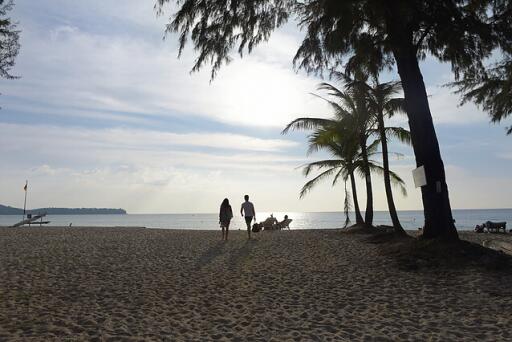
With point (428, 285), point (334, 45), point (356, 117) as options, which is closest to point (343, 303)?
point (428, 285)

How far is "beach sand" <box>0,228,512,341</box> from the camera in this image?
595 cm

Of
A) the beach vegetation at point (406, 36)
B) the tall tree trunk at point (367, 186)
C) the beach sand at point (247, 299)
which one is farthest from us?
the tall tree trunk at point (367, 186)

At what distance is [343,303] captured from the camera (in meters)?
7.51

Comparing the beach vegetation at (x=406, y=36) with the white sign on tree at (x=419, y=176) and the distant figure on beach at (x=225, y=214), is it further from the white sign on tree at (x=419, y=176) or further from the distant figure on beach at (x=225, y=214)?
the distant figure on beach at (x=225, y=214)

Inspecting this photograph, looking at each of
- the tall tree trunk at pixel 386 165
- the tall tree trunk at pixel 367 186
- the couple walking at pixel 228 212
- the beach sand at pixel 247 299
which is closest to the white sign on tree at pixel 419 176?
the beach sand at pixel 247 299

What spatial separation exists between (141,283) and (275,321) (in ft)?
12.3

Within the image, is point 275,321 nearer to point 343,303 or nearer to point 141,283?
point 343,303

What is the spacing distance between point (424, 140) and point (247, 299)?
6.97m

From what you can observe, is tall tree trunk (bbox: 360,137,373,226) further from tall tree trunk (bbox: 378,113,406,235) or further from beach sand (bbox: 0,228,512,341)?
beach sand (bbox: 0,228,512,341)

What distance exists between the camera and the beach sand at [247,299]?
5.95 m

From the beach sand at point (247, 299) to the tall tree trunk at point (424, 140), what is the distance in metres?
1.85

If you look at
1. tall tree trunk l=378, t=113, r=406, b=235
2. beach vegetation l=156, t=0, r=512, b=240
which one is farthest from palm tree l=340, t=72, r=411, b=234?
beach vegetation l=156, t=0, r=512, b=240

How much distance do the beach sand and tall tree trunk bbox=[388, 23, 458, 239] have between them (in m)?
1.85

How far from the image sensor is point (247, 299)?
7.86 metres
